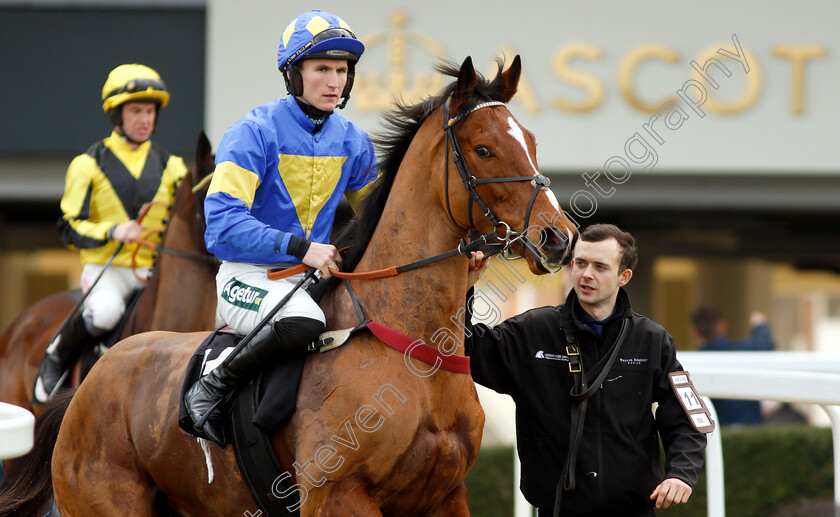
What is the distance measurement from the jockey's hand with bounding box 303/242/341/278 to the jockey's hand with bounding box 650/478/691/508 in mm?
1216

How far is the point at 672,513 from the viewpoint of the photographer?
20.4 ft

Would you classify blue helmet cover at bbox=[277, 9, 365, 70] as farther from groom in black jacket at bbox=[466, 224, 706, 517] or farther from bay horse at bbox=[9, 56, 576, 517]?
groom in black jacket at bbox=[466, 224, 706, 517]

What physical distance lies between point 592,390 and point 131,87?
3.43 metres

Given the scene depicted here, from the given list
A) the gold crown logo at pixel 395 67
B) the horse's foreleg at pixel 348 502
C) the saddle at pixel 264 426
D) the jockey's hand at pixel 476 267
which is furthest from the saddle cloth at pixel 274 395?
the gold crown logo at pixel 395 67

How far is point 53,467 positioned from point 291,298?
133cm

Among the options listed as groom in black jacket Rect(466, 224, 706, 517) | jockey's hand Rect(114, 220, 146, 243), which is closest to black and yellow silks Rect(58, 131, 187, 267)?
jockey's hand Rect(114, 220, 146, 243)

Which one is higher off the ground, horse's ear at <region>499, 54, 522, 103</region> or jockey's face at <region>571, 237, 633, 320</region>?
horse's ear at <region>499, 54, 522, 103</region>

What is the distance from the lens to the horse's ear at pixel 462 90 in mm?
2895

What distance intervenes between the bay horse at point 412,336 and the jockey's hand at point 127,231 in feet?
6.50

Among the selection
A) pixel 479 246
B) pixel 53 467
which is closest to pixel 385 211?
pixel 479 246

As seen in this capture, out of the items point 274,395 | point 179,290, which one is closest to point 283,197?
point 274,395

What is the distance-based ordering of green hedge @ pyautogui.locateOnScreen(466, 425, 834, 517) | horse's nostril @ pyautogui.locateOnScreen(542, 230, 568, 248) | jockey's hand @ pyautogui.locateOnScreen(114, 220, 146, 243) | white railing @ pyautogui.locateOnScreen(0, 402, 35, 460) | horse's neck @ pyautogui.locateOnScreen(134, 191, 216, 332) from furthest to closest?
green hedge @ pyautogui.locateOnScreen(466, 425, 834, 517) → jockey's hand @ pyautogui.locateOnScreen(114, 220, 146, 243) → horse's neck @ pyautogui.locateOnScreen(134, 191, 216, 332) → horse's nostril @ pyautogui.locateOnScreen(542, 230, 568, 248) → white railing @ pyautogui.locateOnScreen(0, 402, 35, 460)

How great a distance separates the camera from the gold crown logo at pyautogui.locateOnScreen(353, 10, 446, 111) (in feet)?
32.4

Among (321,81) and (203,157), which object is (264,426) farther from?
(203,157)
